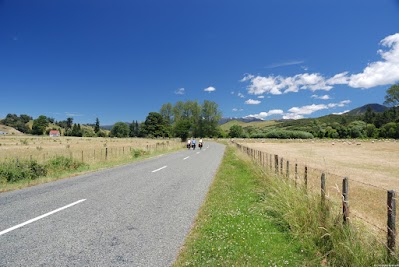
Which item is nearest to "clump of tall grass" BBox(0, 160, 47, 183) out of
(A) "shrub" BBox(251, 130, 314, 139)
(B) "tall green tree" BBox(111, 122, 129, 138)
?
(A) "shrub" BBox(251, 130, 314, 139)

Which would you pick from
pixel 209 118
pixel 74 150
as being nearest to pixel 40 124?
pixel 209 118

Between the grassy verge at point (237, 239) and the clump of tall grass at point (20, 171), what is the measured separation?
1090 centimetres

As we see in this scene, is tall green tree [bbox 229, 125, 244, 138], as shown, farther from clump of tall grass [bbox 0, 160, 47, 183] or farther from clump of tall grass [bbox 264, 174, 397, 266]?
clump of tall grass [bbox 264, 174, 397, 266]

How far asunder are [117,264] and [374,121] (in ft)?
422

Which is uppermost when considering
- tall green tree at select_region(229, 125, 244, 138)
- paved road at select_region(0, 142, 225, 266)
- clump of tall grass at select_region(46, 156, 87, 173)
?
tall green tree at select_region(229, 125, 244, 138)

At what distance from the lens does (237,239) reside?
514 centimetres

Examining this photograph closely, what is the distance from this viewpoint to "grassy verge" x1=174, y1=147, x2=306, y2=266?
4.24 metres

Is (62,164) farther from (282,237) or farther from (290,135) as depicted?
(290,135)

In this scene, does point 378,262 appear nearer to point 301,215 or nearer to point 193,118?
point 301,215

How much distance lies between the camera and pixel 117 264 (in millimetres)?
4059

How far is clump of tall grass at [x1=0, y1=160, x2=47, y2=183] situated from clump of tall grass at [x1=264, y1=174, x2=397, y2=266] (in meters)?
12.9

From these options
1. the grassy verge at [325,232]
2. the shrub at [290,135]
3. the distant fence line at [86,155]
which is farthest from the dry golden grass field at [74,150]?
the shrub at [290,135]

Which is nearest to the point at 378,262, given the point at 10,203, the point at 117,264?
the point at 117,264

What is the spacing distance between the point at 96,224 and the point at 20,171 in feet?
33.7
